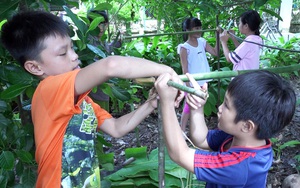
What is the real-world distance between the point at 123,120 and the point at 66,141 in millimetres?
259

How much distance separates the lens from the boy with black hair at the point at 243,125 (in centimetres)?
88

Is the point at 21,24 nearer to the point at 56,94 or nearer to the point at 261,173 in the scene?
the point at 56,94

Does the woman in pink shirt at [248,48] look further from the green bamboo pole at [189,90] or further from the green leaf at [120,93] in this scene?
the green bamboo pole at [189,90]

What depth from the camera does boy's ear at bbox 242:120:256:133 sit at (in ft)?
3.01

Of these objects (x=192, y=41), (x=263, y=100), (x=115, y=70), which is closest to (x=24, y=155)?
(x=115, y=70)

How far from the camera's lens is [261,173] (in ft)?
3.03

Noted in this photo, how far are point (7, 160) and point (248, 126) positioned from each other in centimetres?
90

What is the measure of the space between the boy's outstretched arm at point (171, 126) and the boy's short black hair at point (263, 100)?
18 centimetres

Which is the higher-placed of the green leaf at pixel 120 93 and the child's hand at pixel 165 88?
the child's hand at pixel 165 88

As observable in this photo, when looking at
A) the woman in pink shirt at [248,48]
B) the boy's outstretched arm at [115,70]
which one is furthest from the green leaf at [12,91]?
the woman in pink shirt at [248,48]

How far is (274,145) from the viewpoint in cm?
309

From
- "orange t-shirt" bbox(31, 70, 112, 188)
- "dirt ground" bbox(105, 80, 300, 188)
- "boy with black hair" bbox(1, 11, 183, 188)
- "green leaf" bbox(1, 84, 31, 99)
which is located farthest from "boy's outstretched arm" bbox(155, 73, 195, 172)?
"dirt ground" bbox(105, 80, 300, 188)

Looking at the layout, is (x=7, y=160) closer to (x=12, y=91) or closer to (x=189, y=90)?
(x=12, y=91)

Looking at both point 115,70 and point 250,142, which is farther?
point 250,142
